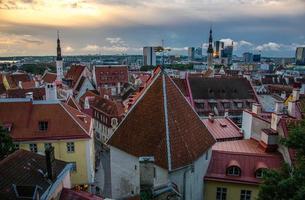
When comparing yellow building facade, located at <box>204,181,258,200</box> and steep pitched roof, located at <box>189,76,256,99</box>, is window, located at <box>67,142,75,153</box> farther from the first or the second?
steep pitched roof, located at <box>189,76,256,99</box>

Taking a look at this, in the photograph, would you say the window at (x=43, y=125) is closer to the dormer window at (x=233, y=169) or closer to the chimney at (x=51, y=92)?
the chimney at (x=51, y=92)

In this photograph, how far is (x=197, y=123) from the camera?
21656mm

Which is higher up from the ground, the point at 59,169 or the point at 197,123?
the point at 197,123

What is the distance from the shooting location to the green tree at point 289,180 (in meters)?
12.4

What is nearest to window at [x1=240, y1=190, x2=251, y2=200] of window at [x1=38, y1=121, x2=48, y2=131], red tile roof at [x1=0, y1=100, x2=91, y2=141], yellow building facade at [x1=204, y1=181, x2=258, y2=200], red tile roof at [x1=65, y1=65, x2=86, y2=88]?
yellow building facade at [x1=204, y1=181, x2=258, y2=200]

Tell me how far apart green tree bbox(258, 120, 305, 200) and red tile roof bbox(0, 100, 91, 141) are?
19372mm

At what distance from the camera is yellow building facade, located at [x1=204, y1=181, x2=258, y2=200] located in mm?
21578

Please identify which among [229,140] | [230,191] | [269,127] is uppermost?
[269,127]

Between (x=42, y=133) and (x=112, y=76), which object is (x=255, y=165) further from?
(x=112, y=76)

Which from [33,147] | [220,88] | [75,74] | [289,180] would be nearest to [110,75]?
[75,74]

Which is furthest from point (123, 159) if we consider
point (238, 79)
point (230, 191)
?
point (238, 79)

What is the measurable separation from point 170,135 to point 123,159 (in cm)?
439

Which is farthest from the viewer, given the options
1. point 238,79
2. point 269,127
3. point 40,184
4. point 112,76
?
point 112,76

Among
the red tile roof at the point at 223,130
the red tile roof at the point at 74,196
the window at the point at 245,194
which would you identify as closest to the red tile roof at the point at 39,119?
the red tile roof at the point at 74,196
